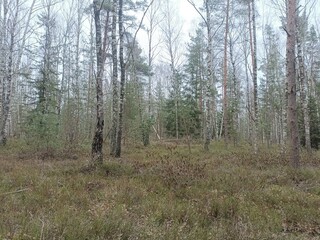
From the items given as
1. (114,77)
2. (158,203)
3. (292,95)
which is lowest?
(158,203)

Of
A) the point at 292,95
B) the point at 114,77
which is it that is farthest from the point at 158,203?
the point at 114,77

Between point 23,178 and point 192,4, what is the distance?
14119 mm

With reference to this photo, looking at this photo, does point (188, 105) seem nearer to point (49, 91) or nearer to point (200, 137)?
point (200, 137)

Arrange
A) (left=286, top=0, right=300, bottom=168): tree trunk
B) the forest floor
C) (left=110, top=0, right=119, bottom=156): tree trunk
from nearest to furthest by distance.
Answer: the forest floor < (left=286, top=0, right=300, bottom=168): tree trunk < (left=110, top=0, right=119, bottom=156): tree trunk

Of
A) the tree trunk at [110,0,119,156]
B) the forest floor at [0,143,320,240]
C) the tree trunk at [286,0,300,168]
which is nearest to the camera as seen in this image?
the forest floor at [0,143,320,240]

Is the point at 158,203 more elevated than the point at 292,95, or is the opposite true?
the point at 292,95

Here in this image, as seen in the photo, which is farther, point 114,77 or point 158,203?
point 114,77

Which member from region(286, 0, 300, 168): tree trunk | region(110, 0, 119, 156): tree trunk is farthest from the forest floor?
region(110, 0, 119, 156): tree trunk

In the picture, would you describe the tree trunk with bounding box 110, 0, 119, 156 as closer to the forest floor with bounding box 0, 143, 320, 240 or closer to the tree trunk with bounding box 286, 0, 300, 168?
the forest floor with bounding box 0, 143, 320, 240

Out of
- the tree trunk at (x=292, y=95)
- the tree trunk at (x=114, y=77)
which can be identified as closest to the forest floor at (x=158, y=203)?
the tree trunk at (x=292, y=95)

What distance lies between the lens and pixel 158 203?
6305mm

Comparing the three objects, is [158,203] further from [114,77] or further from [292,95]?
[114,77]

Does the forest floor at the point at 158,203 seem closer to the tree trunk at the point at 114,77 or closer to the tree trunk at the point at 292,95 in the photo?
the tree trunk at the point at 292,95

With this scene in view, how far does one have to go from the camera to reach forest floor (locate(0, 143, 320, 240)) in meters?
4.30
